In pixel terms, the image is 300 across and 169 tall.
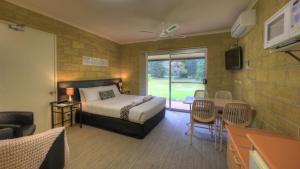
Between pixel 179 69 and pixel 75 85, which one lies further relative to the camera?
pixel 179 69

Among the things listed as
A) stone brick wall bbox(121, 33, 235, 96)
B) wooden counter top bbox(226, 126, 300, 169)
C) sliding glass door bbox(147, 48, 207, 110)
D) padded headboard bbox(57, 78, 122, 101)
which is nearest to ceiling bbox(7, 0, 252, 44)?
stone brick wall bbox(121, 33, 235, 96)

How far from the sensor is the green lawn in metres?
5.14

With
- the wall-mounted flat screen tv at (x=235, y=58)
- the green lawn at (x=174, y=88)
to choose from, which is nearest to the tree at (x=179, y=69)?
the green lawn at (x=174, y=88)

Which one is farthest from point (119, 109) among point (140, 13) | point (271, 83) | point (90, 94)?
point (271, 83)

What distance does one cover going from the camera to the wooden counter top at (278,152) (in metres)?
0.70

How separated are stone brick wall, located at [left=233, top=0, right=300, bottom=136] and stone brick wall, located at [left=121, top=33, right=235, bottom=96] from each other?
1.32 metres

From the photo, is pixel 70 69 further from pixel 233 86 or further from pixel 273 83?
pixel 233 86

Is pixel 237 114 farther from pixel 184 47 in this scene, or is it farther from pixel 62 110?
pixel 62 110

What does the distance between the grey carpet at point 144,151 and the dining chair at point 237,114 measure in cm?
59

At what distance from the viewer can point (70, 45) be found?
3.70m

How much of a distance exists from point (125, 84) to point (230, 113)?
4.27 metres

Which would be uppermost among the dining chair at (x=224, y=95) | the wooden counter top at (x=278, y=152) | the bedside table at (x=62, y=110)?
the dining chair at (x=224, y=95)

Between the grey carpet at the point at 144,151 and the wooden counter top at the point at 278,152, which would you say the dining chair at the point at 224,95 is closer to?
the grey carpet at the point at 144,151

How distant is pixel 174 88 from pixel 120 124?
2.85 meters
